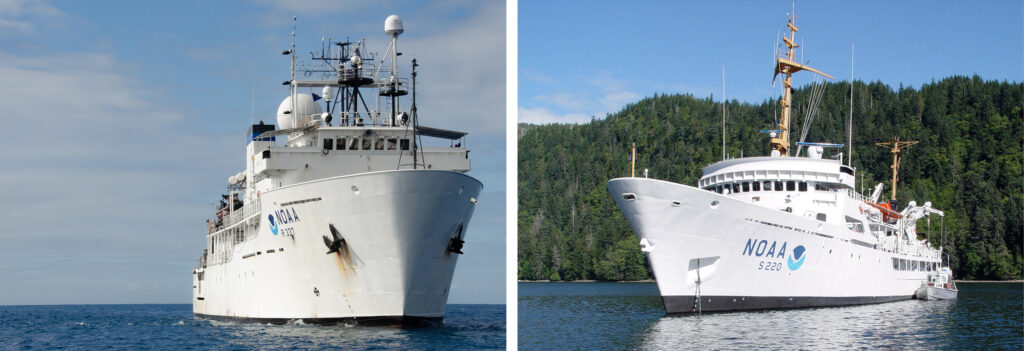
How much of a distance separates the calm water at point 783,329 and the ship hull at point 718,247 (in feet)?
1.36

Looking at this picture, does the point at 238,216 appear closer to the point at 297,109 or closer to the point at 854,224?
the point at 297,109

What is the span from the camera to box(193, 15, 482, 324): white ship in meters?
15.3

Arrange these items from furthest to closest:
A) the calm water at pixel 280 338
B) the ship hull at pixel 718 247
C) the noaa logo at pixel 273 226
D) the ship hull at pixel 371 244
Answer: the ship hull at pixel 718 247
the noaa logo at pixel 273 226
the ship hull at pixel 371 244
the calm water at pixel 280 338

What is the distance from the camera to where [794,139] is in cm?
6281

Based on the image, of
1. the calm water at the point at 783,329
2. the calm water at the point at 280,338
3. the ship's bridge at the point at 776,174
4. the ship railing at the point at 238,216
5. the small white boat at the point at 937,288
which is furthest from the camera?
the small white boat at the point at 937,288

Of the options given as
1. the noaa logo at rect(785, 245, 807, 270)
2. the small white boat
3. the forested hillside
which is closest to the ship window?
the forested hillside

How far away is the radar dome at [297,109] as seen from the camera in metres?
23.0

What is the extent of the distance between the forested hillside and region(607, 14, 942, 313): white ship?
3508 mm

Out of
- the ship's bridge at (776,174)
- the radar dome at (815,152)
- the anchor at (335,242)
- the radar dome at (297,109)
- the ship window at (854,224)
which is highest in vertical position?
the radar dome at (297,109)

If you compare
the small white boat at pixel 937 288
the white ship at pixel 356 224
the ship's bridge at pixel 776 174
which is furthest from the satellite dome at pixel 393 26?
the small white boat at pixel 937 288

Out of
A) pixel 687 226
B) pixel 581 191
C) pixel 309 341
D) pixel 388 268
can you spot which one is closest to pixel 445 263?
pixel 388 268

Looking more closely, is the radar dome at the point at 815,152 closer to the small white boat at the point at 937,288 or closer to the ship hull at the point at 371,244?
the small white boat at the point at 937,288

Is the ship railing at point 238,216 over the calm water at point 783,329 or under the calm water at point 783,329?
over

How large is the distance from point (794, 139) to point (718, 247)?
4745 centimetres
